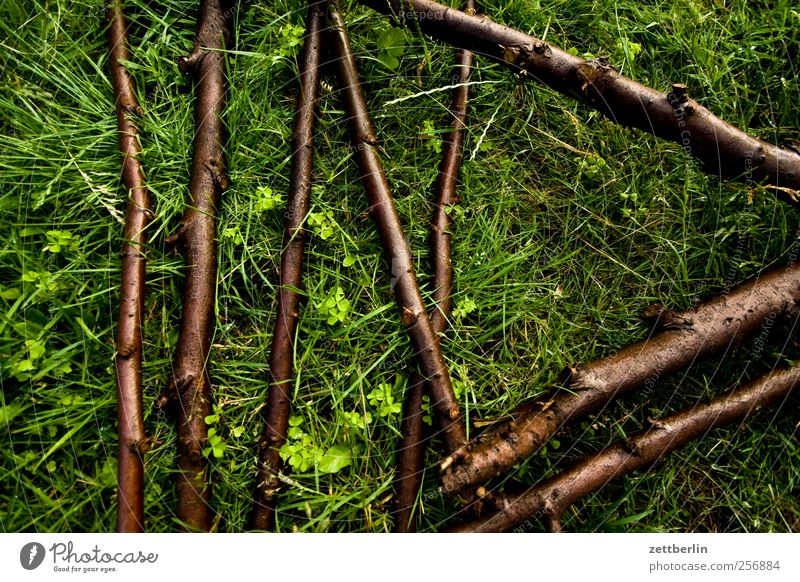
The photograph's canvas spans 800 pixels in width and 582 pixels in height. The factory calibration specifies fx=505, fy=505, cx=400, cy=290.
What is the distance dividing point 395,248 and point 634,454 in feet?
4.33

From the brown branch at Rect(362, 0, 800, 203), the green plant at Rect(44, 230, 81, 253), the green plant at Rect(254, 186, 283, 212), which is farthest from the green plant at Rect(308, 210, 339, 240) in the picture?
the green plant at Rect(44, 230, 81, 253)

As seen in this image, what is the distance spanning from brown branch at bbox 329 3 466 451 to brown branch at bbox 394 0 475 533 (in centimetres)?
14

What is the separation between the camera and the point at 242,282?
246 centimetres

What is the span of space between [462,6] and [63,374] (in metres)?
2.67

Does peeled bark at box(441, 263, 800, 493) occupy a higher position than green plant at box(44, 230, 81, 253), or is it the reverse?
peeled bark at box(441, 263, 800, 493)

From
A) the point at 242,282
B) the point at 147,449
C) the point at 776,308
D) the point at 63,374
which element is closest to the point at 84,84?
the point at 242,282

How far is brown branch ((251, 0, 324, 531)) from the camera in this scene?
84.1 inches

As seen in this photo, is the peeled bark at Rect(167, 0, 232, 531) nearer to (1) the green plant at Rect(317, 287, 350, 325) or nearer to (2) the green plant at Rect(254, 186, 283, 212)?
(2) the green plant at Rect(254, 186, 283, 212)

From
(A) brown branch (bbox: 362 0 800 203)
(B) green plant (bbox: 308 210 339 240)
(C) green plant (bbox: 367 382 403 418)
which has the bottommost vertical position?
(C) green plant (bbox: 367 382 403 418)

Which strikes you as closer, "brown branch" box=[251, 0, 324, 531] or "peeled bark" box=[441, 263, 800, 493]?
"peeled bark" box=[441, 263, 800, 493]

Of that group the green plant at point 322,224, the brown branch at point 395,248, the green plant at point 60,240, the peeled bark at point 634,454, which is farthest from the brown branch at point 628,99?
the green plant at point 60,240

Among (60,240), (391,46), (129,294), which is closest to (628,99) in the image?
(391,46)

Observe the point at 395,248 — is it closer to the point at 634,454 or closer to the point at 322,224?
the point at 322,224

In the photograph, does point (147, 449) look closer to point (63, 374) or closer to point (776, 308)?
point (63, 374)
